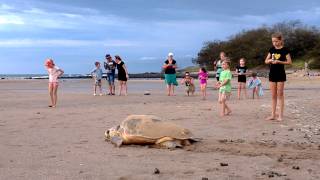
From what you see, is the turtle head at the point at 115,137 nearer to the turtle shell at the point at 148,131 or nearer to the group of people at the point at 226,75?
the turtle shell at the point at 148,131

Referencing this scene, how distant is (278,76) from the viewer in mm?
11109

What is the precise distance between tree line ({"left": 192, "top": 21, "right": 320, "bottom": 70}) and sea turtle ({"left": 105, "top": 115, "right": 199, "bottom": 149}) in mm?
51618

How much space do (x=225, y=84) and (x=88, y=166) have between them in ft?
Result: 22.0

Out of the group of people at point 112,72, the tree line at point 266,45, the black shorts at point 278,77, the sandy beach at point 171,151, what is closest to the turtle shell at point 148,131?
the sandy beach at point 171,151

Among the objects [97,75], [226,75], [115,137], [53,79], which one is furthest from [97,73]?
[115,137]

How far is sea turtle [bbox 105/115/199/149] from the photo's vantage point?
25.6 feet

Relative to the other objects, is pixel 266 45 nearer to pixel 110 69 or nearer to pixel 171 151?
pixel 110 69

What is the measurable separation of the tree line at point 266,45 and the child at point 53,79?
148 feet

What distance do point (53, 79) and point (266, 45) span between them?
5256cm

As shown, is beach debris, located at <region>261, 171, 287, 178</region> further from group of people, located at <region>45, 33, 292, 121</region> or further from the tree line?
the tree line

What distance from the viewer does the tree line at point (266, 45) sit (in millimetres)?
63812

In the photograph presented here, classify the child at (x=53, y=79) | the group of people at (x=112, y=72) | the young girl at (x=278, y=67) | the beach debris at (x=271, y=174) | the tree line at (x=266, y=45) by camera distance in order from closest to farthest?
the beach debris at (x=271, y=174) < the young girl at (x=278, y=67) < the child at (x=53, y=79) < the group of people at (x=112, y=72) < the tree line at (x=266, y=45)

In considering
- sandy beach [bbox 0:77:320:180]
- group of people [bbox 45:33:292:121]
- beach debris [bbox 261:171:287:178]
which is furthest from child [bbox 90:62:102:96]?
beach debris [bbox 261:171:287:178]

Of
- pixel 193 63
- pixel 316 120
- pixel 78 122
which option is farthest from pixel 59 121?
pixel 193 63
